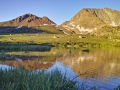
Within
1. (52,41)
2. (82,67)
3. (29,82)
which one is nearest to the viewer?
(29,82)

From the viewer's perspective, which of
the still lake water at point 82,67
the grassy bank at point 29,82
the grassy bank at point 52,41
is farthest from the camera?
the grassy bank at point 52,41

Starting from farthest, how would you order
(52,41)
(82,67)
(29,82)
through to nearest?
1. (52,41)
2. (82,67)
3. (29,82)

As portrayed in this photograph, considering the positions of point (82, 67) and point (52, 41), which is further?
point (52, 41)

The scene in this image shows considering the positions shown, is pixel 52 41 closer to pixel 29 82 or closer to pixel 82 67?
pixel 82 67

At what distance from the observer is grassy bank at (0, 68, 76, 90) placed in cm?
1598

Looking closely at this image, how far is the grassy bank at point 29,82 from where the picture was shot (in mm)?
15977

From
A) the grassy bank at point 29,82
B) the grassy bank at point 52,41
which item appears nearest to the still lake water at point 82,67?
the grassy bank at point 29,82

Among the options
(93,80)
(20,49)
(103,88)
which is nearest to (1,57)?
(20,49)

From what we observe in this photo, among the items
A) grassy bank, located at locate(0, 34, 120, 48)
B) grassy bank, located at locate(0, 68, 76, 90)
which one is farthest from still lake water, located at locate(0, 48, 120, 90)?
grassy bank, located at locate(0, 34, 120, 48)

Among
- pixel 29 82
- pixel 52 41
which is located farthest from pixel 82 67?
pixel 52 41

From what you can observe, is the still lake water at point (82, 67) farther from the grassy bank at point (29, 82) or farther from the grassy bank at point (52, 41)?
the grassy bank at point (52, 41)

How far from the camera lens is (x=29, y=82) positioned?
1753 centimetres

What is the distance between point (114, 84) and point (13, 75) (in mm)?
12546

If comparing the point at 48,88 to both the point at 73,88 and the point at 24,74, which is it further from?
the point at 24,74
